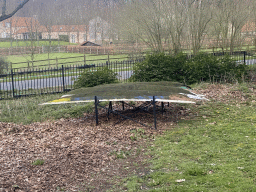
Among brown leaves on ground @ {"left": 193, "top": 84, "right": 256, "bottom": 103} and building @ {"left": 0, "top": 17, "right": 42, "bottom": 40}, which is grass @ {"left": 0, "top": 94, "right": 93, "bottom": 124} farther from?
building @ {"left": 0, "top": 17, "right": 42, "bottom": 40}

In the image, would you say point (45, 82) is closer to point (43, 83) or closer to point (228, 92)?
point (43, 83)

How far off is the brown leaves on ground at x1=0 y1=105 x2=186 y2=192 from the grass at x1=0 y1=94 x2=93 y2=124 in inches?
40.6

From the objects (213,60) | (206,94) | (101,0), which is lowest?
(206,94)

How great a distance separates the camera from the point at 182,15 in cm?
1916

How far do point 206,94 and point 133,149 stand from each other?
6316 millimetres

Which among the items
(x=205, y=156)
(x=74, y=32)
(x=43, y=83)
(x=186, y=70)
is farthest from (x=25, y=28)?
(x=205, y=156)

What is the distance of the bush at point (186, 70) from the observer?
13984 mm

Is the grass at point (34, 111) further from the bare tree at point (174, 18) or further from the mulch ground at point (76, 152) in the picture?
the bare tree at point (174, 18)

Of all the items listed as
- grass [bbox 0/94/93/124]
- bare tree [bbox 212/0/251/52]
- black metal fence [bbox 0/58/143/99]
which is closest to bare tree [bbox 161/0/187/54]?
black metal fence [bbox 0/58/143/99]

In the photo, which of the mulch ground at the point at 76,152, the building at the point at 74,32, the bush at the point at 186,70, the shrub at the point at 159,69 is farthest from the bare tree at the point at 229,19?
the building at the point at 74,32

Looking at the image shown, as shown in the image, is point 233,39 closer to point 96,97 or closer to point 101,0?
point 96,97

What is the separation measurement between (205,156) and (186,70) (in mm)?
8847

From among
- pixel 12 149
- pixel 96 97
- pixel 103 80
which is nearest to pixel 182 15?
pixel 103 80

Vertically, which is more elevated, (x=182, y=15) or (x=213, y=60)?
(x=182, y=15)
